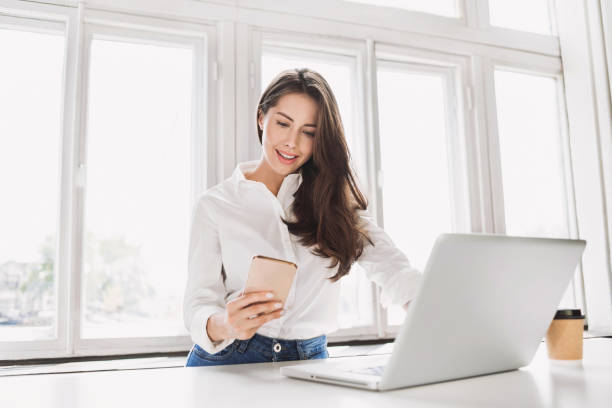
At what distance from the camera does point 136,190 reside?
2.30 metres

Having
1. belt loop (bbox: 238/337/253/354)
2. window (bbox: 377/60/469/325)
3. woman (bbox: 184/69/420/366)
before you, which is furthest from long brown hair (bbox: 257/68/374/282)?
window (bbox: 377/60/469/325)

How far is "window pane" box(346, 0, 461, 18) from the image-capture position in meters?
2.85

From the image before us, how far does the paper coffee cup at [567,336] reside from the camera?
1.03 meters

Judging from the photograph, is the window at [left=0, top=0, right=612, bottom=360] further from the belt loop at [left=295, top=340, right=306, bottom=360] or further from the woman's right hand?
the woman's right hand

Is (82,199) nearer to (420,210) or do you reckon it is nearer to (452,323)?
(420,210)

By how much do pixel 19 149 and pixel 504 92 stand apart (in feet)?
7.88

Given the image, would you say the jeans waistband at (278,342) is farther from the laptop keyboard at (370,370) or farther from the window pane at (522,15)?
the window pane at (522,15)

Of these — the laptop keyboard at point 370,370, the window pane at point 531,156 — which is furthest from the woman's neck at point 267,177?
the window pane at point 531,156

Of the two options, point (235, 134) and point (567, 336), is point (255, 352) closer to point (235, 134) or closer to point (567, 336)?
point (567, 336)

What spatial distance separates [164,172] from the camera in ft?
7.74

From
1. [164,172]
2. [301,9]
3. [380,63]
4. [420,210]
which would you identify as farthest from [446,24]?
[164,172]

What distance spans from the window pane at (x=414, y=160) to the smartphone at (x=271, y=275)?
1754 mm

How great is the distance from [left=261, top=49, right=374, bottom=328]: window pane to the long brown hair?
2.93 ft

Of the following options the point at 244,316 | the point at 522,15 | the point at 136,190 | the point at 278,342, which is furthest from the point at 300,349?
the point at 522,15
